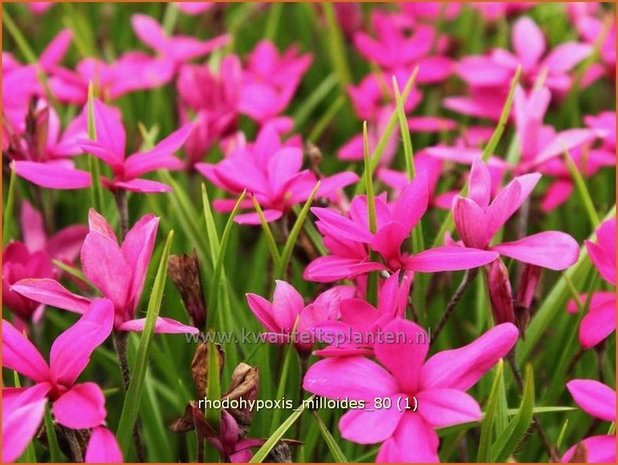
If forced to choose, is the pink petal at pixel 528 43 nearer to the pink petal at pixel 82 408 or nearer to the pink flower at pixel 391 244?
the pink flower at pixel 391 244

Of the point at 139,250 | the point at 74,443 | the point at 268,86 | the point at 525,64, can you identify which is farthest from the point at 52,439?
the point at 525,64

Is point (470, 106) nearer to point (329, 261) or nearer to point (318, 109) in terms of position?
point (318, 109)

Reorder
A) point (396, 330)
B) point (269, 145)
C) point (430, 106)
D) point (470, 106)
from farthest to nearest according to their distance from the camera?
point (430, 106) → point (470, 106) → point (269, 145) → point (396, 330)

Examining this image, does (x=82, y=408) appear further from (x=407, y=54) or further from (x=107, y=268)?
(x=407, y=54)

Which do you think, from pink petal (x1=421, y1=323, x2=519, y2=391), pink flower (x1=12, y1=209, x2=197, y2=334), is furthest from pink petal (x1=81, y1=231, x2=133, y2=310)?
pink petal (x1=421, y1=323, x2=519, y2=391)

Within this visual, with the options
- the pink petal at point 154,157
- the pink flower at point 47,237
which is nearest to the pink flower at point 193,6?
the pink flower at point 47,237

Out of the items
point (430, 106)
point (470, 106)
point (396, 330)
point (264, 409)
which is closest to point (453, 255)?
point (396, 330)
